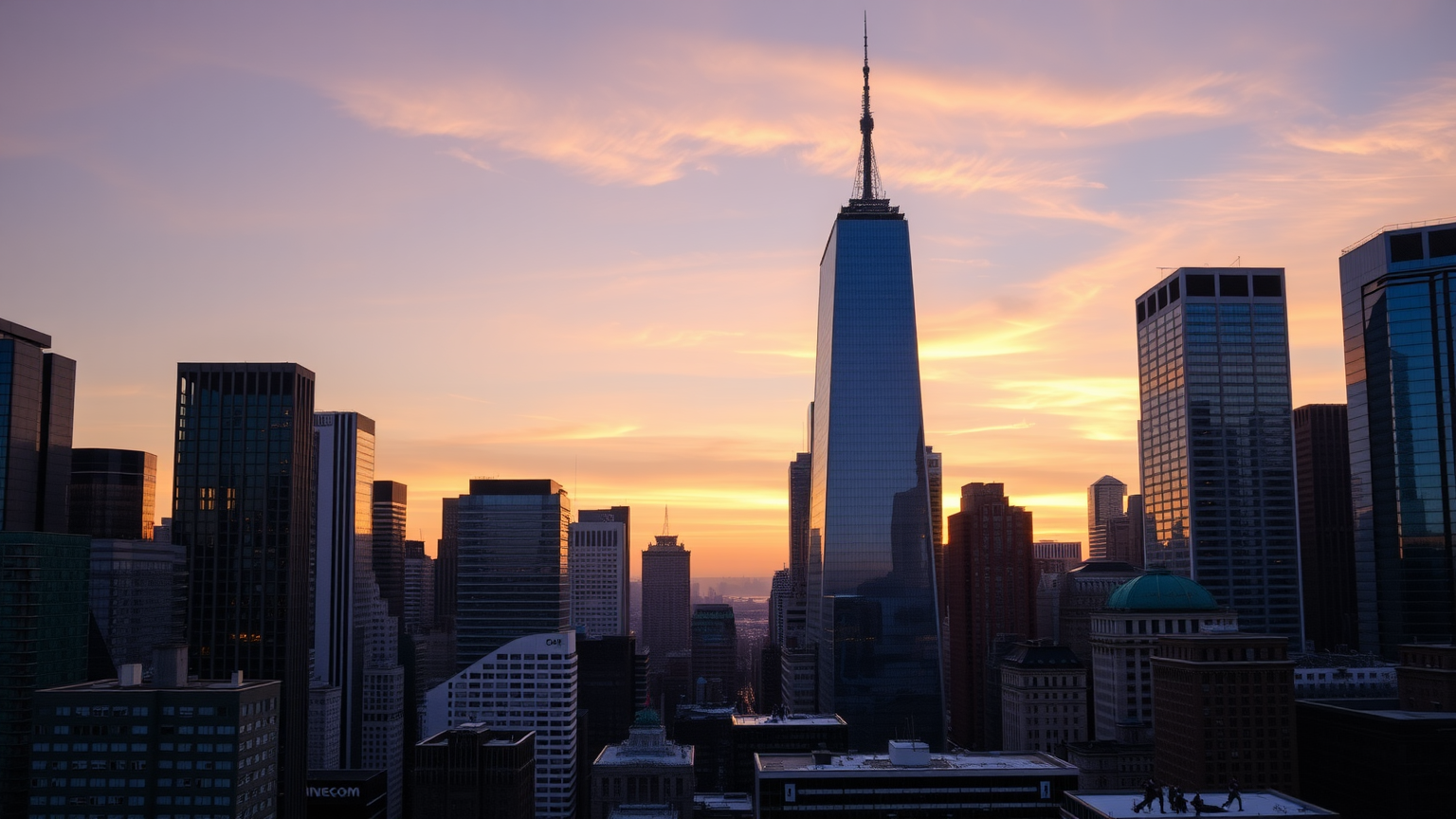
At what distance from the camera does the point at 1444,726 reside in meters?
174

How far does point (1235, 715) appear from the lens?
18650cm

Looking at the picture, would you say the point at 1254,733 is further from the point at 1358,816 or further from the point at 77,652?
the point at 77,652

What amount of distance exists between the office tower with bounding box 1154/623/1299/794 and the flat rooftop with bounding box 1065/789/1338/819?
23.6 metres

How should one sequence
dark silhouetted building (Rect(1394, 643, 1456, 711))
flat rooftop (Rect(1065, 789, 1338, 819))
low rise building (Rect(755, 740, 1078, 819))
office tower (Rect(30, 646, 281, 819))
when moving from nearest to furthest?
flat rooftop (Rect(1065, 789, 1338, 819)) < office tower (Rect(30, 646, 281, 819)) < low rise building (Rect(755, 740, 1078, 819)) < dark silhouetted building (Rect(1394, 643, 1456, 711))

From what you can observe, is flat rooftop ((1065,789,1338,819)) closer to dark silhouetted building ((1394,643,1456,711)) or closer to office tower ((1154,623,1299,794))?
office tower ((1154,623,1299,794))

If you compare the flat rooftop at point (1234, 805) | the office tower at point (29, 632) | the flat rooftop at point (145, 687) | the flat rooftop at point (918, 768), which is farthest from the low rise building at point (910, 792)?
the office tower at point (29, 632)

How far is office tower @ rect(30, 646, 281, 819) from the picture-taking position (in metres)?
155

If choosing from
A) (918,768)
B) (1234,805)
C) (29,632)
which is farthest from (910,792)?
(29,632)

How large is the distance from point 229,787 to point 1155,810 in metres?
114

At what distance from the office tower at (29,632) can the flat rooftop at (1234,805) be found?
146437mm

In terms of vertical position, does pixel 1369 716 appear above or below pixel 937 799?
above

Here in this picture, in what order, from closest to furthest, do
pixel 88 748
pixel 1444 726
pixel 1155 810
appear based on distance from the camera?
pixel 1155 810
pixel 88 748
pixel 1444 726

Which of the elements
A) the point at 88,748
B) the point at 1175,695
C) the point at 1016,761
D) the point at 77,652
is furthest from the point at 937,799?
the point at 77,652

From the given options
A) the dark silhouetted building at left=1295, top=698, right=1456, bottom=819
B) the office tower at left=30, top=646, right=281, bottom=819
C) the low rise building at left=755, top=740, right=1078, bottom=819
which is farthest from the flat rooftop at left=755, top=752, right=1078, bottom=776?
the office tower at left=30, top=646, right=281, bottom=819
